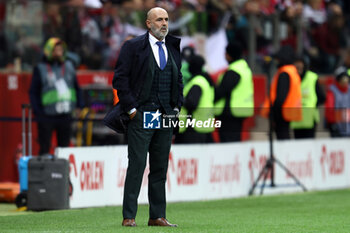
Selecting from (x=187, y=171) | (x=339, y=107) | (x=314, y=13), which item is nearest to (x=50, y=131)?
(x=187, y=171)

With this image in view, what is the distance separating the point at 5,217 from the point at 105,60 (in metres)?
6.95

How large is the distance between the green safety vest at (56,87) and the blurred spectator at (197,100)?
72.1 inches

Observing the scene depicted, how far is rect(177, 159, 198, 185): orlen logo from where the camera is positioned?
1547 cm

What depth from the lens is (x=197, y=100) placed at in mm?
15906

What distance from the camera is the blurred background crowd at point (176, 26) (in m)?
17.3

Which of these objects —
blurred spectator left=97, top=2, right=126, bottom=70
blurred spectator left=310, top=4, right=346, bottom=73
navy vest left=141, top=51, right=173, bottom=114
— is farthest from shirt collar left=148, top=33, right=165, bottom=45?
blurred spectator left=310, top=4, right=346, bottom=73

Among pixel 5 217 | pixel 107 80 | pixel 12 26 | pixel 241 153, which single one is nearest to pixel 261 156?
pixel 241 153

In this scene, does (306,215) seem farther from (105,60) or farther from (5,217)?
(105,60)

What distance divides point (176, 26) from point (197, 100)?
4187 millimetres

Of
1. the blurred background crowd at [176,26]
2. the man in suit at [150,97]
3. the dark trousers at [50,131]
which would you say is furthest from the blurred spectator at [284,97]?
the man in suit at [150,97]

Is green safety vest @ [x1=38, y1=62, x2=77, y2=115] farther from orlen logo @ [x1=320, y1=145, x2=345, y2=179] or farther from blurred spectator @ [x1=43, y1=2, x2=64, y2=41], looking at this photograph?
orlen logo @ [x1=320, y1=145, x2=345, y2=179]

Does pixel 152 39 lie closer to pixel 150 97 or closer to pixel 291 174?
pixel 150 97

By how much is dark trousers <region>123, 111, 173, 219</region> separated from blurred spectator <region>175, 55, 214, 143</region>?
17.0ft

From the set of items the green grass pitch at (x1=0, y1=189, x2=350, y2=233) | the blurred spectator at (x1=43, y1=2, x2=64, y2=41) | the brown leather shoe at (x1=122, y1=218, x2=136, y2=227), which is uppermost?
the blurred spectator at (x1=43, y1=2, x2=64, y2=41)
